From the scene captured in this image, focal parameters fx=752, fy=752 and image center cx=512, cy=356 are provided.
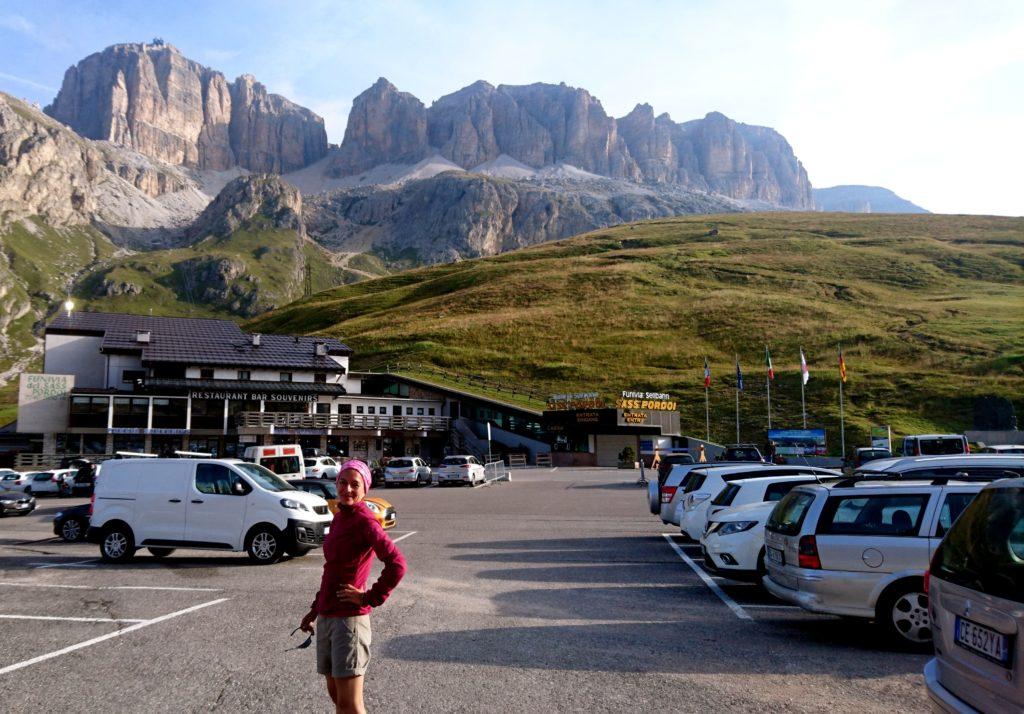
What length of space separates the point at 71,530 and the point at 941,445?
34464 millimetres

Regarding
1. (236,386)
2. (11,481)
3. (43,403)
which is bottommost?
(11,481)

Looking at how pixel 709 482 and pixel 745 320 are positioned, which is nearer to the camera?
pixel 709 482

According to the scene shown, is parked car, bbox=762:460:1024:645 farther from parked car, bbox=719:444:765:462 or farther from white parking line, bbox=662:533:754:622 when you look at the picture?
parked car, bbox=719:444:765:462

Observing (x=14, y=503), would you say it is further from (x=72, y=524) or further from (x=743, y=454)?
(x=743, y=454)

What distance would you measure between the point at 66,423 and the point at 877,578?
54817mm

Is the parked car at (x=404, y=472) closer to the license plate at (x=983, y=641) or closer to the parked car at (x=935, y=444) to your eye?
the parked car at (x=935, y=444)

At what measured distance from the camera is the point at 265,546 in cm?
1454

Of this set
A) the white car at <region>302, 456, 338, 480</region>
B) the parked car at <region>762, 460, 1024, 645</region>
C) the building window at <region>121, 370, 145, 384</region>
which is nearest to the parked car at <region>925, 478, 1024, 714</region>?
the parked car at <region>762, 460, 1024, 645</region>

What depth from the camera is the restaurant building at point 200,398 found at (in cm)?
5153

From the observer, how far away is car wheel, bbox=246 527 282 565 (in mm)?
14500

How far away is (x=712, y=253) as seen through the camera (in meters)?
153

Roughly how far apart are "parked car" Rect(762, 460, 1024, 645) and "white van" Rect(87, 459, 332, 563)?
933 cm

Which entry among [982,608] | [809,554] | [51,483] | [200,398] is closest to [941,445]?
[809,554]

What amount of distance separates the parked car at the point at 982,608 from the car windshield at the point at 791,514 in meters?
4.26
